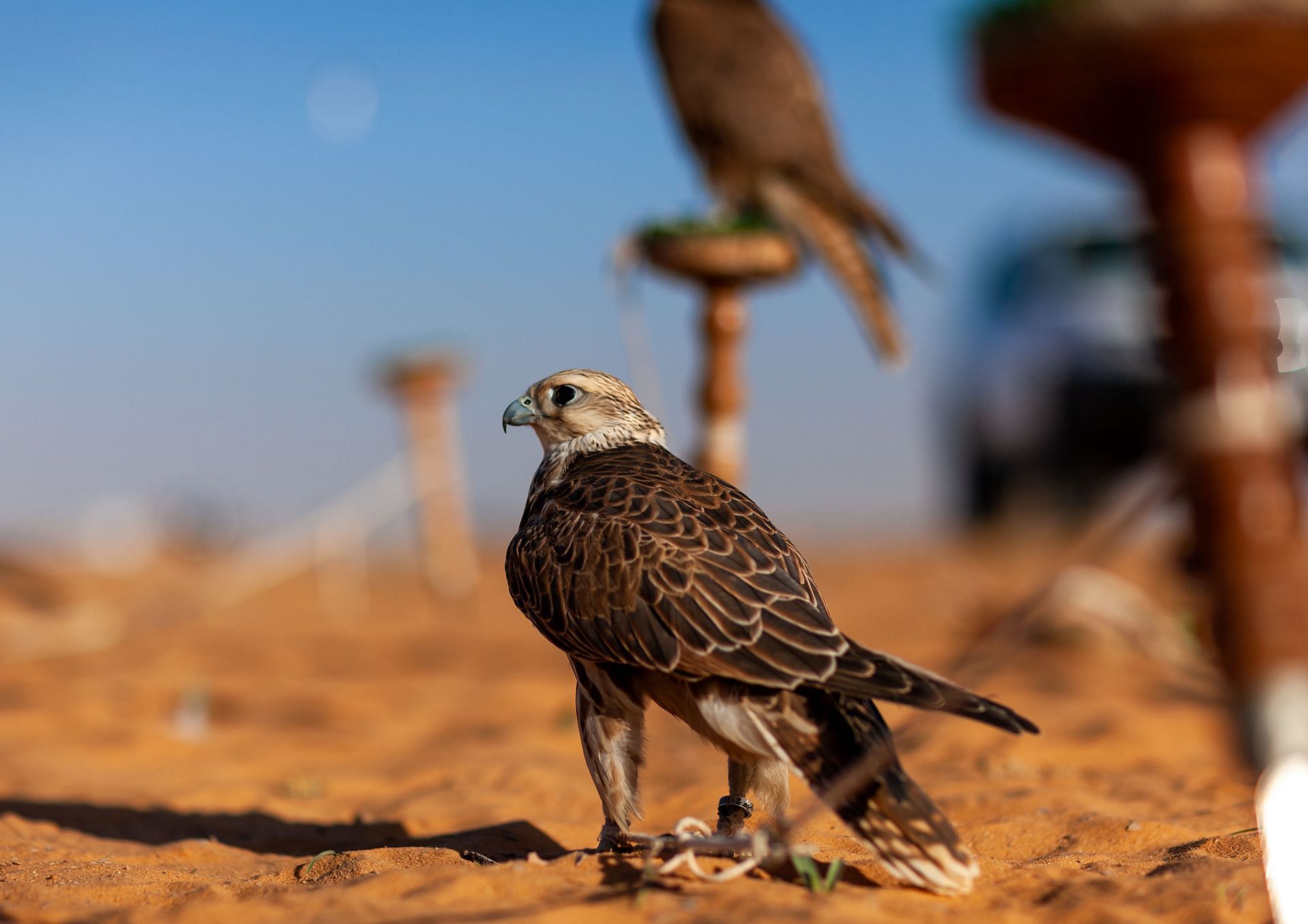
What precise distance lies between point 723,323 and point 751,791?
312 cm

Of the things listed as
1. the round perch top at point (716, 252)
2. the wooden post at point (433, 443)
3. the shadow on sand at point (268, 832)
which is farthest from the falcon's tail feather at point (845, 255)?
the wooden post at point (433, 443)

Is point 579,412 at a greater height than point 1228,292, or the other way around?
point 579,412

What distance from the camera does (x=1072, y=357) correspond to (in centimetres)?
1058

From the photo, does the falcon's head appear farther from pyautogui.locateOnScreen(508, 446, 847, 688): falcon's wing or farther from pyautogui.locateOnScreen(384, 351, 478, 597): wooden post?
pyautogui.locateOnScreen(384, 351, 478, 597): wooden post

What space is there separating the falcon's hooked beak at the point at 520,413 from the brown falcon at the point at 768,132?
2.57 m

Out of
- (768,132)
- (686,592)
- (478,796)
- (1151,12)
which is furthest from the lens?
(768,132)

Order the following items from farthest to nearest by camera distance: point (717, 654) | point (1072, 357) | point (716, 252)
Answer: point (1072, 357)
point (716, 252)
point (717, 654)

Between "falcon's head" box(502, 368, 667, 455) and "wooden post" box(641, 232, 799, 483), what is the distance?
2066mm

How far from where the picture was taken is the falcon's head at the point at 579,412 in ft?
12.1

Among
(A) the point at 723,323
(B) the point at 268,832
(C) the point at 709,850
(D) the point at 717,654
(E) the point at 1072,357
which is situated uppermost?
(E) the point at 1072,357

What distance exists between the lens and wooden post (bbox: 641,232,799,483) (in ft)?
18.8

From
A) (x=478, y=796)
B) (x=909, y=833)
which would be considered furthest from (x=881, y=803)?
(x=478, y=796)

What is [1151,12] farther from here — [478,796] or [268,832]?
[268,832]

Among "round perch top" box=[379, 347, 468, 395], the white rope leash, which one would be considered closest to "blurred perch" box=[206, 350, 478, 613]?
"round perch top" box=[379, 347, 468, 395]
